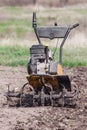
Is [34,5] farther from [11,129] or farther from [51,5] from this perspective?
[11,129]

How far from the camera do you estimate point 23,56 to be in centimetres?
1978

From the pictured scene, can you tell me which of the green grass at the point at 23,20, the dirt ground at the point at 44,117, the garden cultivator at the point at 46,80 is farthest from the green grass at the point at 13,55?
the green grass at the point at 23,20

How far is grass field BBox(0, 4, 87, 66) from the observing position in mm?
18555

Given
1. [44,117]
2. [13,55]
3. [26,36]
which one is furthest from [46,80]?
[26,36]

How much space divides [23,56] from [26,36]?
10.5 m

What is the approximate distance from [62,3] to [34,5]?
8.47ft

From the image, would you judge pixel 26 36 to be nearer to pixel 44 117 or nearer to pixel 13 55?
pixel 13 55

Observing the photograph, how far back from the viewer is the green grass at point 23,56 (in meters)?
17.4

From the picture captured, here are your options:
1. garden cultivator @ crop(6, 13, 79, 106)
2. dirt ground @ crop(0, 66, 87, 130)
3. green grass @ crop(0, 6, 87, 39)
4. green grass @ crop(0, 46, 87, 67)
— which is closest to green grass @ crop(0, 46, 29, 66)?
green grass @ crop(0, 46, 87, 67)

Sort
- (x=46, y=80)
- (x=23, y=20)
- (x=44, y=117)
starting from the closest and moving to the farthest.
→ (x=44, y=117)
(x=46, y=80)
(x=23, y=20)

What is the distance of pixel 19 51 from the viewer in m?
20.5

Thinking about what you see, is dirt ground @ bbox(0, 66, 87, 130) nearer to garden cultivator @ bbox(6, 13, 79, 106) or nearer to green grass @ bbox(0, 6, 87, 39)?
garden cultivator @ bbox(6, 13, 79, 106)

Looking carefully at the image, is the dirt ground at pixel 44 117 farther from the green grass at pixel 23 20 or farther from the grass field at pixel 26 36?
the green grass at pixel 23 20

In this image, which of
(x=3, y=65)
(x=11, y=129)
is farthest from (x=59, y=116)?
(x=3, y=65)
